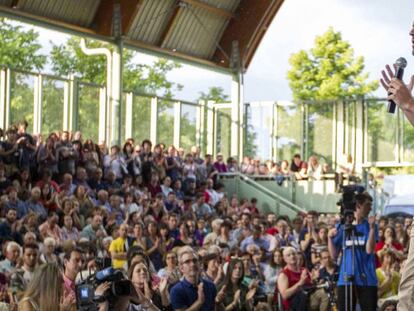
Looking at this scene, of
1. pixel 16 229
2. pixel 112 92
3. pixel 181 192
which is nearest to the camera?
pixel 16 229

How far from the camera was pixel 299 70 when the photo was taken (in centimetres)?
6000

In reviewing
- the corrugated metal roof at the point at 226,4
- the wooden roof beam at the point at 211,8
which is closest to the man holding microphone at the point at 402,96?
the wooden roof beam at the point at 211,8

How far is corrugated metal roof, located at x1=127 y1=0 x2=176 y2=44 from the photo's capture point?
106ft

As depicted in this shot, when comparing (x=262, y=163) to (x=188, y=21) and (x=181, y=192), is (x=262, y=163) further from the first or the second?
(x=181, y=192)

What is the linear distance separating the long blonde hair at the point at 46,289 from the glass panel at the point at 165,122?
25107mm

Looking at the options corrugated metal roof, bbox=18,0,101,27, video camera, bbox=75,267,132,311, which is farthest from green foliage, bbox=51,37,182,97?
video camera, bbox=75,267,132,311

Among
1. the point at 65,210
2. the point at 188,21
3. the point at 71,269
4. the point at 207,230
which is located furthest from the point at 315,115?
the point at 71,269

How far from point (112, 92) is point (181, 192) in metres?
3.97

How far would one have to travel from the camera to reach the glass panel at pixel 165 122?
3303 cm

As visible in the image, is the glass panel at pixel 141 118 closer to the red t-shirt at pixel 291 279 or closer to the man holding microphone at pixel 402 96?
the red t-shirt at pixel 291 279

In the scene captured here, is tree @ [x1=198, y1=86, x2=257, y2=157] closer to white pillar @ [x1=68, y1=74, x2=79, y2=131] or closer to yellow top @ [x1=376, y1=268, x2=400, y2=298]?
white pillar @ [x1=68, y1=74, x2=79, y2=131]

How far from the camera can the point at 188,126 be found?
34.5m

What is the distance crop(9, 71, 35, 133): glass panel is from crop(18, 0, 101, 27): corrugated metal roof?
2112 mm

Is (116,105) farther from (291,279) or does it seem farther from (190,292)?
(190,292)
